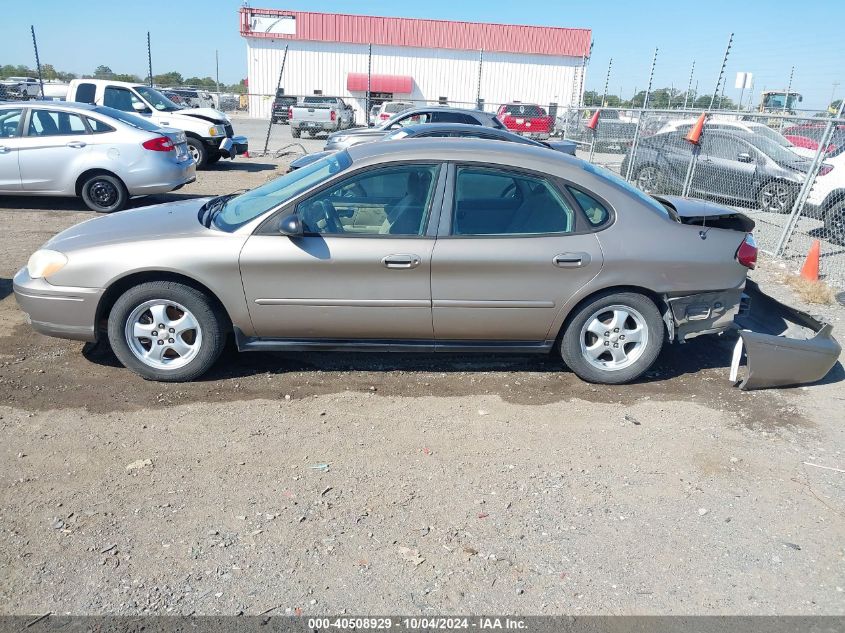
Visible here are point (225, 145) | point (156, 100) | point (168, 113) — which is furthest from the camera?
point (225, 145)

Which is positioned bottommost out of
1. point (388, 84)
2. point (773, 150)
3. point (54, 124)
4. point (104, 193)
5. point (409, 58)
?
point (104, 193)

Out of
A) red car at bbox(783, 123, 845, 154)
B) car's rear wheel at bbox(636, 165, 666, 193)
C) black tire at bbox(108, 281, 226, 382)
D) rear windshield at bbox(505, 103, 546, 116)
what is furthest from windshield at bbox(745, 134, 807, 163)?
rear windshield at bbox(505, 103, 546, 116)

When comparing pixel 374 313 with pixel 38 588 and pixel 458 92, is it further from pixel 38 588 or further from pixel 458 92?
pixel 458 92

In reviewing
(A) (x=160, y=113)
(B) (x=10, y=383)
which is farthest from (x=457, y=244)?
(A) (x=160, y=113)

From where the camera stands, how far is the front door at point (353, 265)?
4340mm

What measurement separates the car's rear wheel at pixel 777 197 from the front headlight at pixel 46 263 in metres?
10.8

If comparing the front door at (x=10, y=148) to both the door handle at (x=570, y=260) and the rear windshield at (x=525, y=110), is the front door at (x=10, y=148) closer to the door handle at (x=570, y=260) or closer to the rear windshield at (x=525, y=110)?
the door handle at (x=570, y=260)

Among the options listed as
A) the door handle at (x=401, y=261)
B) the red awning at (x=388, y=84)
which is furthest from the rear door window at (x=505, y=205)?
the red awning at (x=388, y=84)

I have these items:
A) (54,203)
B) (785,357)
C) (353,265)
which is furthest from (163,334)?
(54,203)

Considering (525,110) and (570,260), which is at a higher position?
(525,110)

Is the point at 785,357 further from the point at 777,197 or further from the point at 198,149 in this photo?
the point at 198,149

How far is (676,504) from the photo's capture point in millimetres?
3438

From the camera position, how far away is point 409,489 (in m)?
3.48

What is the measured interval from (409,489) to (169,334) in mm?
2050
